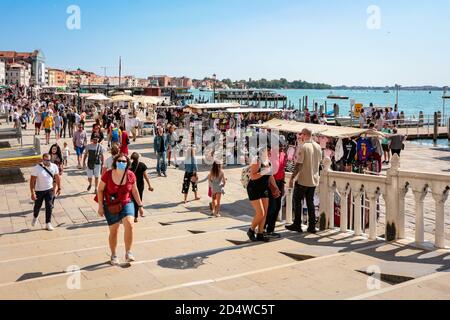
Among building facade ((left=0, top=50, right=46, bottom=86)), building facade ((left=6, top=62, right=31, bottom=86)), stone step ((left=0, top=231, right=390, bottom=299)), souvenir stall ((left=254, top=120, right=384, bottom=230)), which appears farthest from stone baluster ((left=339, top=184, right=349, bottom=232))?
building facade ((left=0, top=50, right=46, bottom=86))

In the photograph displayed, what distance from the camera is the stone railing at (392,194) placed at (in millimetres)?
5730

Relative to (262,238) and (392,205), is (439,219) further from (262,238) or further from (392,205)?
(262,238)

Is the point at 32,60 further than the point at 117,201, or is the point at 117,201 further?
the point at 32,60

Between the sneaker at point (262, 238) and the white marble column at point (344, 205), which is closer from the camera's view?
the sneaker at point (262, 238)

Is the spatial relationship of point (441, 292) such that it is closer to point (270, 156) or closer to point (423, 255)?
point (423, 255)

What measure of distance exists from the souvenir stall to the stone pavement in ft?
9.47

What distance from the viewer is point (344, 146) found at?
38.7 feet

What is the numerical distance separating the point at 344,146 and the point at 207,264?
7.12 m

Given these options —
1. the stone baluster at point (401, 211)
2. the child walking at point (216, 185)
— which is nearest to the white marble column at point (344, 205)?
the stone baluster at point (401, 211)

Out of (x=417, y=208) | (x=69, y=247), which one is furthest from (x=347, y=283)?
(x=69, y=247)

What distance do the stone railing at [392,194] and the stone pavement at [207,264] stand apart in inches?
8.3

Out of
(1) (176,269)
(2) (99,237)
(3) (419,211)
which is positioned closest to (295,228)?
(3) (419,211)

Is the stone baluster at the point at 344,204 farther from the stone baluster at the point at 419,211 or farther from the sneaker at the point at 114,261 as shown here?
the sneaker at the point at 114,261

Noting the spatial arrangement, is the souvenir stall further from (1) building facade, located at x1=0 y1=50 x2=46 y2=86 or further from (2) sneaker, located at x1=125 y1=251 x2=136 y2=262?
(1) building facade, located at x1=0 y1=50 x2=46 y2=86
